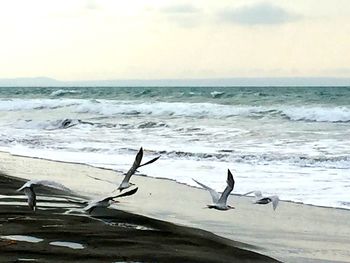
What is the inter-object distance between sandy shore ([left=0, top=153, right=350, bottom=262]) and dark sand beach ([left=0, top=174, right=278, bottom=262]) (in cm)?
29

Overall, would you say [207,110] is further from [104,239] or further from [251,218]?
[104,239]

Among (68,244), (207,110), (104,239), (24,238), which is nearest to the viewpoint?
(68,244)

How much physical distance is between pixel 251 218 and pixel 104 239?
2.03m

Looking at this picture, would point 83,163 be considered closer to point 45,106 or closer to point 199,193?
point 199,193

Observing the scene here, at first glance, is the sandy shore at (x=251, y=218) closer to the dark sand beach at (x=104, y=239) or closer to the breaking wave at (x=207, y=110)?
the dark sand beach at (x=104, y=239)

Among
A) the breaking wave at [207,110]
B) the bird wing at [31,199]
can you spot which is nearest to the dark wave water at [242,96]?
the breaking wave at [207,110]

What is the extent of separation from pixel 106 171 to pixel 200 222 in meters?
4.22

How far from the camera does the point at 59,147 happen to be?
1484 centimetres

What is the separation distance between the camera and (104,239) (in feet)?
17.4

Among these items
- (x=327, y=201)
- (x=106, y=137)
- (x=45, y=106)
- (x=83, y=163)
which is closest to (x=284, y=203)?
(x=327, y=201)

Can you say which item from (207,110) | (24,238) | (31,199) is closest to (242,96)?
(207,110)

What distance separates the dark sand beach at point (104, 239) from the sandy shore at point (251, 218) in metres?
0.29

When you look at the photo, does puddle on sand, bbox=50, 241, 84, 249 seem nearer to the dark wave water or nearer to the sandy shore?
the sandy shore

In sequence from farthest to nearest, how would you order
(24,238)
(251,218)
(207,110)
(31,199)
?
(207,110), (251,218), (31,199), (24,238)
